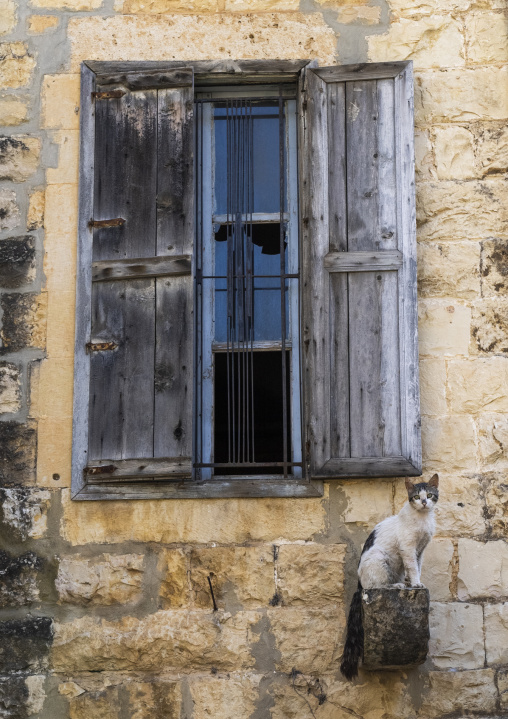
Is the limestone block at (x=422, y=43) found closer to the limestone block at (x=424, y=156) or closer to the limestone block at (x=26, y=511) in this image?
the limestone block at (x=424, y=156)

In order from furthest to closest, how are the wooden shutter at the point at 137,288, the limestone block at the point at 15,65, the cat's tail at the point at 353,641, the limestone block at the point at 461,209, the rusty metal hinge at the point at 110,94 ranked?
1. the limestone block at the point at 15,65
2. the rusty metal hinge at the point at 110,94
3. the limestone block at the point at 461,209
4. the wooden shutter at the point at 137,288
5. the cat's tail at the point at 353,641

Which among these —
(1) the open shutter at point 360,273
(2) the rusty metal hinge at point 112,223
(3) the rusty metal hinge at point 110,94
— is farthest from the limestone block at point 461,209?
(3) the rusty metal hinge at point 110,94

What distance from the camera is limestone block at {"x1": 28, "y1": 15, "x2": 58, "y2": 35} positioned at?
5.20 metres

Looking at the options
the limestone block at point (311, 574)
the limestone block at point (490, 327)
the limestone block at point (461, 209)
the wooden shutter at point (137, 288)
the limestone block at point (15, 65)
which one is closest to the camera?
the limestone block at point (311, 574)

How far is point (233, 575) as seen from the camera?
15.1 ft

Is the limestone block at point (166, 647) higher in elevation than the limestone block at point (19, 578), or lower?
lower

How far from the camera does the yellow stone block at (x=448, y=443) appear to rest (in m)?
4.70

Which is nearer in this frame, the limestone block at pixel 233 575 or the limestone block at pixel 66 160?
the limestone block at pixel 233 575

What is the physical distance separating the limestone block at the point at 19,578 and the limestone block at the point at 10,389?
2.14ft

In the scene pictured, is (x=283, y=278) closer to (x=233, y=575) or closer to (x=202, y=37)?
(x=202, y=37)

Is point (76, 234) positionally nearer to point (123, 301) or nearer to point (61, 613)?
point (123, 301)

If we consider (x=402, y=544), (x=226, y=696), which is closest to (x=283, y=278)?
(x=402, y=544)

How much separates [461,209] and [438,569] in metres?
1.66

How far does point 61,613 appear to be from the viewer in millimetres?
4609
